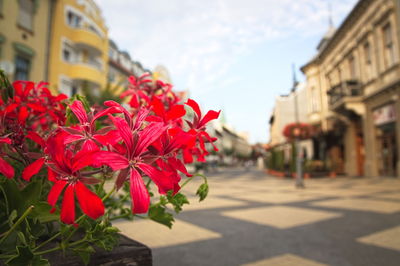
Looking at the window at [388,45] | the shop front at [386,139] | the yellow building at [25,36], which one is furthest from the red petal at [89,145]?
the window at [388,45]

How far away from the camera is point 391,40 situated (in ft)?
44.1

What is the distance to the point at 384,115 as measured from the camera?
1398 cm

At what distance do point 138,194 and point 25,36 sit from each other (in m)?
16.1

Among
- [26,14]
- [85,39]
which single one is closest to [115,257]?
[26,14]

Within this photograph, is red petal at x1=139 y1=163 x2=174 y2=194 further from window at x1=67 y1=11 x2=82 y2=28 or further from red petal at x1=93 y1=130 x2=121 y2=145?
window at x1=67 y1=11 x2=82 y2=28

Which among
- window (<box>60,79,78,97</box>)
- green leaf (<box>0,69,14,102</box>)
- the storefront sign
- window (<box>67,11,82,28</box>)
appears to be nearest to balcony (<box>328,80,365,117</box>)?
the storefront sign

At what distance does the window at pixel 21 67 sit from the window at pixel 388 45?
58.2 feet

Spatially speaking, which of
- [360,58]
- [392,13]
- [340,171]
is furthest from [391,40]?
[340,171]

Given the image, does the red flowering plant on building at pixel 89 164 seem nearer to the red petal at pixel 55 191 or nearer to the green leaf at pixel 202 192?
the red petal at pixel 55 191

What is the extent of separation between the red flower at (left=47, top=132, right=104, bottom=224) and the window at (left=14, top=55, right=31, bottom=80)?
49.6ft

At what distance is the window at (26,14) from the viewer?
43.2ft

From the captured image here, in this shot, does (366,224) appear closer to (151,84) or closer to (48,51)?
(151,84)

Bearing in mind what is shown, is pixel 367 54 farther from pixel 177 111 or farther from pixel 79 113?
pixel 79 113

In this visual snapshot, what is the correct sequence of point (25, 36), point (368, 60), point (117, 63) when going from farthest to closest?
point (117, 63), point (368, 60), point (25, 36)
